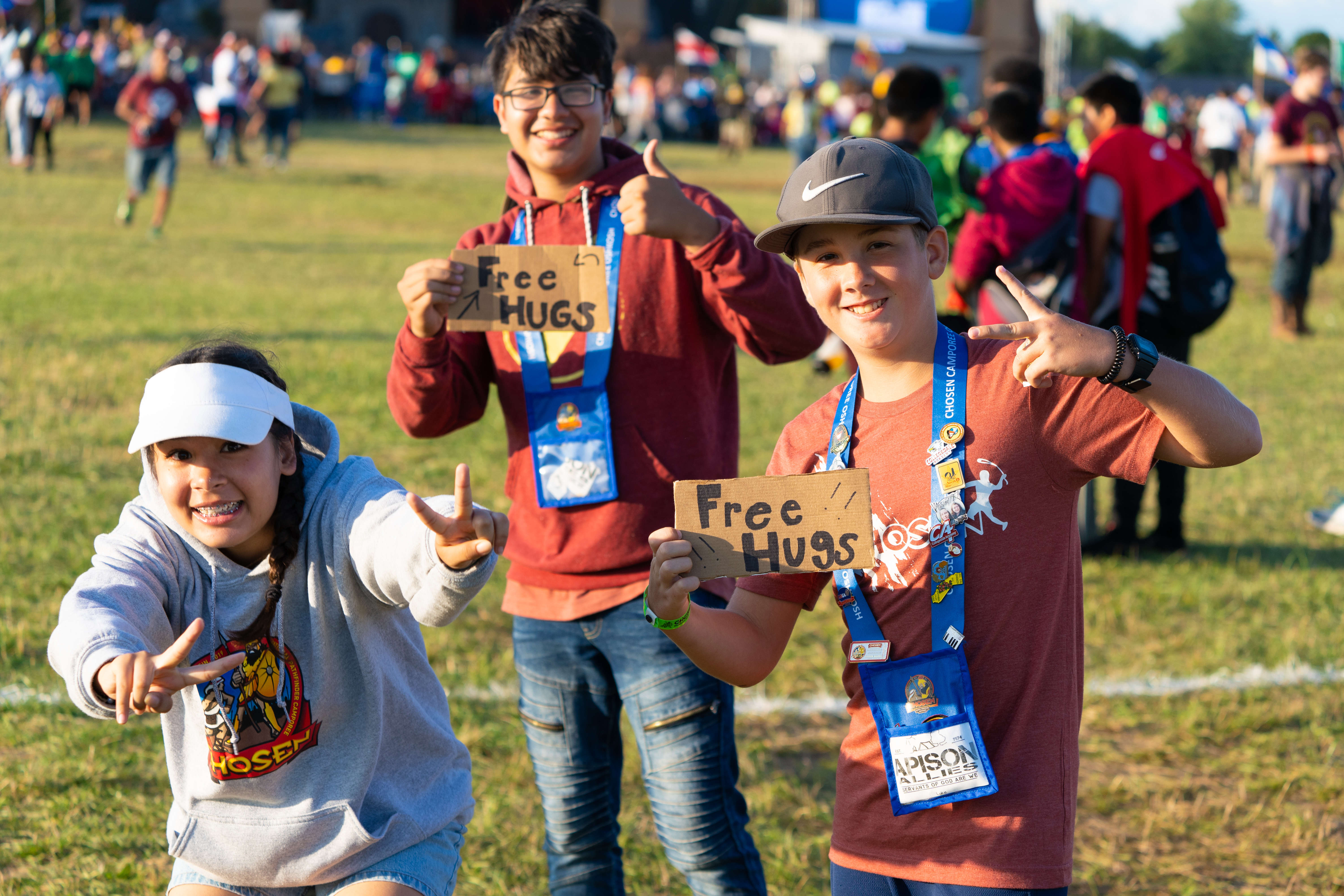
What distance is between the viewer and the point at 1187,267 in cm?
580

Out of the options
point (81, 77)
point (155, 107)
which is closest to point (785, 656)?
point (155, 107)

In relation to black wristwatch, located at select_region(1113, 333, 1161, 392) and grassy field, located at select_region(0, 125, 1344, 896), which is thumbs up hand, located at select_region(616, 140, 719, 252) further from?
grassy field, located at select_region(0, 125, 1344, 896)

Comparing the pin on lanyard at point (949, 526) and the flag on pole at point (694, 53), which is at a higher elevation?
the flag on pole at point (694, 53)

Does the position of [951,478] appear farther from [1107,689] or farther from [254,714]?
[1107,689]

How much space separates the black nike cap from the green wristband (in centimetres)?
68

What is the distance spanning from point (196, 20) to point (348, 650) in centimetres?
6906

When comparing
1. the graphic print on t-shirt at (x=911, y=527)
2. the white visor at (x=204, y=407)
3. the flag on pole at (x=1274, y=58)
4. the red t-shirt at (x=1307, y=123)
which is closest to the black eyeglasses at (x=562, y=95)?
the white visor at (x=204, y=407)

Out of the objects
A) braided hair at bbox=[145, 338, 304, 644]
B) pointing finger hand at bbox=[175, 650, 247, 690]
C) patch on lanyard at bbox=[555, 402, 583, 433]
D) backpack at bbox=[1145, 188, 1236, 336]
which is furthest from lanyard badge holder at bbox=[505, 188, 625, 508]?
backpack at bbox=[1145, 188, 1236, 336]

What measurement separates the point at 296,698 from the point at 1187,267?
4562 mm

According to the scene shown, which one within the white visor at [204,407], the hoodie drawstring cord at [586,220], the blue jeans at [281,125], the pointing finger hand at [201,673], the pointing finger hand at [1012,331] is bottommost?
the pointing finger hand at [201,673]

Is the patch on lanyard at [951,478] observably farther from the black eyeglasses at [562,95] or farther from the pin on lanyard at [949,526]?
the black eyeglasses at [562,95]

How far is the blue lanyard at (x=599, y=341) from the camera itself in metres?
3.00

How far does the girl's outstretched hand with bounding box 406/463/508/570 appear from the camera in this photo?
224cm

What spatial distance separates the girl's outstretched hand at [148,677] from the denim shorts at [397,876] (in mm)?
559
